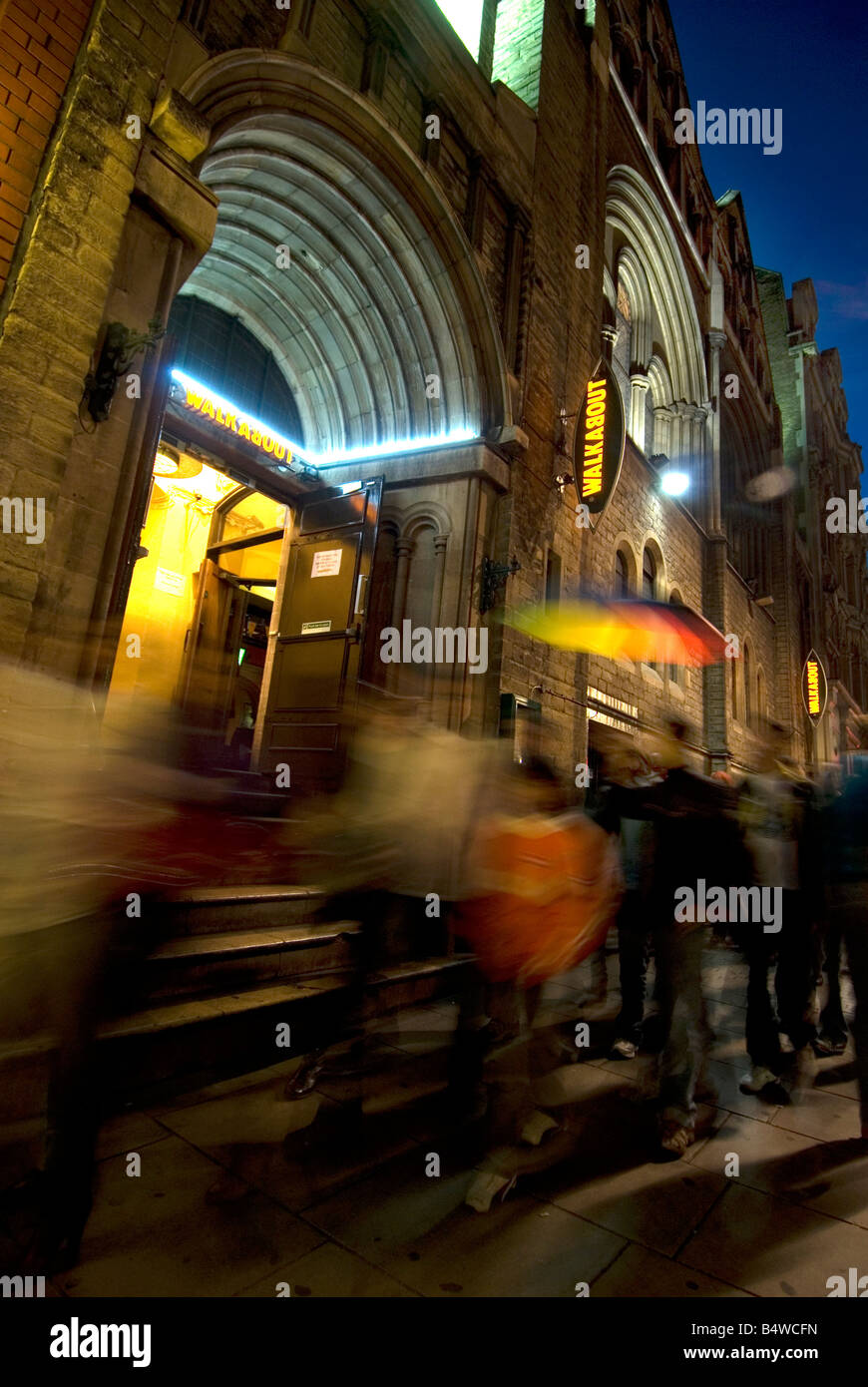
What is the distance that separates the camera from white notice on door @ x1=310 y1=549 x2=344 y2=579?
769cm

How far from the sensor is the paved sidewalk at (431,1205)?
2.12 metres

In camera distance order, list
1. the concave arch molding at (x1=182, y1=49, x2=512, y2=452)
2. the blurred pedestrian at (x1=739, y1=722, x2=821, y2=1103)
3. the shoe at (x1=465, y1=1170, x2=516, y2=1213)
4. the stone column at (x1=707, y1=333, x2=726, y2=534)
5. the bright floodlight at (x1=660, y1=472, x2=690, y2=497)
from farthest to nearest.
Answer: the stone column at (x1=707, y1=333, x2=726, y2=534) → the bright floodlight at (x1=660, y1=472, x2=690, y2=497) → the concave arch molding at (x1=182, y1=49, x2=512, y2=452) → the blurred pedestrian at (x1=739, y1=722, x2=821, y2=1103) → the shoe at (x1=465, y1=1170, x2=516, y2=1213)

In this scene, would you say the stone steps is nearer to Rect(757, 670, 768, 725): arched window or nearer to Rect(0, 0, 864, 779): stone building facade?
Rect(0, 0, 864, 779): stone building facade

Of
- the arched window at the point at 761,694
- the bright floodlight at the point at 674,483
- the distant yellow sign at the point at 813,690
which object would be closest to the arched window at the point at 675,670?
the bright floodlight at the point at 674,483

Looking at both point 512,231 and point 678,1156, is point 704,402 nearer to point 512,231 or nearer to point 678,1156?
point 512,231

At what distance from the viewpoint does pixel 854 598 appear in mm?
37125

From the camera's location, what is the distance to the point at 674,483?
49.7ft

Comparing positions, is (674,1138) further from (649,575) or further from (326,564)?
(649,575)

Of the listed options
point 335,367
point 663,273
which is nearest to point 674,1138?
point 335,367

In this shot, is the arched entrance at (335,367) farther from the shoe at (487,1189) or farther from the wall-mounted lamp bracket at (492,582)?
the shoe at (487,1189)

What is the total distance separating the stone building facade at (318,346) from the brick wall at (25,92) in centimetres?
2

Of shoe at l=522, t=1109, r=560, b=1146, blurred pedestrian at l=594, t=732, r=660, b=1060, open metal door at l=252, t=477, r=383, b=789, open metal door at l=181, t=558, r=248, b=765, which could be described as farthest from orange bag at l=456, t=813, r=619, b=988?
open metal door at l=181, t=558, r=248, b=765

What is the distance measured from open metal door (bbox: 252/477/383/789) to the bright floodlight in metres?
9.29
